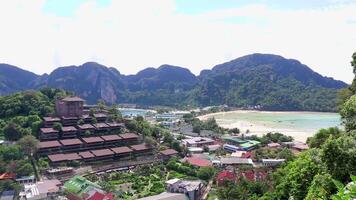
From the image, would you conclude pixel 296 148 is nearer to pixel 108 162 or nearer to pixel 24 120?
pixel 108 162

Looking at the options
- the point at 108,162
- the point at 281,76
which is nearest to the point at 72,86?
the point at 281,76

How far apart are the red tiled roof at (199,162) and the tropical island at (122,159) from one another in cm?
9

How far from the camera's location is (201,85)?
118000mm

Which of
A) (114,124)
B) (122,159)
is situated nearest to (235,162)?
(122,159)

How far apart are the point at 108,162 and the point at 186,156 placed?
7.57m

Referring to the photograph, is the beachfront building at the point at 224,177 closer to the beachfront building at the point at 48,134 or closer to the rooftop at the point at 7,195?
the rooftop at the point at 7,195

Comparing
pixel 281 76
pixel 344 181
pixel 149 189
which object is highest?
pixel 281 76

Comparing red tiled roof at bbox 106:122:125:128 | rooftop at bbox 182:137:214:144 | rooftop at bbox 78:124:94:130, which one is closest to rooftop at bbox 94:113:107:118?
red tiled roof at bbox 106:122:125:128

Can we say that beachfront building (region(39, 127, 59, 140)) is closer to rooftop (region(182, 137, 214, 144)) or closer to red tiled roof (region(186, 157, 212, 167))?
red tiled roof (region(186, 157, 212, 167))

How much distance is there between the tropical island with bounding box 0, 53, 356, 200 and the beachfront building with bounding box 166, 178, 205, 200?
0.20 ft

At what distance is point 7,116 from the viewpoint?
35.8 m

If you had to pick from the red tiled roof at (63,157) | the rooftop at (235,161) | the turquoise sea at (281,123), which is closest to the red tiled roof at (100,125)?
the red tiled roof at (63,157)

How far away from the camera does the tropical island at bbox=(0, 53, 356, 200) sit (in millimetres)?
19984

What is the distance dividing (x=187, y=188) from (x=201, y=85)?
94179 millimetres
